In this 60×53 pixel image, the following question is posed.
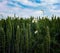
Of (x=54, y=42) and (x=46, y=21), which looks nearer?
(x=54, y=42)

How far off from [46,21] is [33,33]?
2.29 feet

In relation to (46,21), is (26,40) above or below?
below

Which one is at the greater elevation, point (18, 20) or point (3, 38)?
point (18, 20)

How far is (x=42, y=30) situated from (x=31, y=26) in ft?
1.95

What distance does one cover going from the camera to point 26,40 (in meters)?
10.1

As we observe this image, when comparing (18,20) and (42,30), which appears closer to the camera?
(42,30)

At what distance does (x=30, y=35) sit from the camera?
32.4ft

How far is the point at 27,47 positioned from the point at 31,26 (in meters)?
0.85

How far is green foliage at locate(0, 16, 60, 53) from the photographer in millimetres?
9500

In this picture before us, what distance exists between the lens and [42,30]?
977 cm

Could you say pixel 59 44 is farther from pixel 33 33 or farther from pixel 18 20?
pixel 18 20

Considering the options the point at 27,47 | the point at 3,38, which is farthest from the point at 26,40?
the point at 3,38

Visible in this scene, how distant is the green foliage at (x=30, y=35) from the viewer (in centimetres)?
950

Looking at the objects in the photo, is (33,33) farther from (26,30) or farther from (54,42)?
(54,42)
